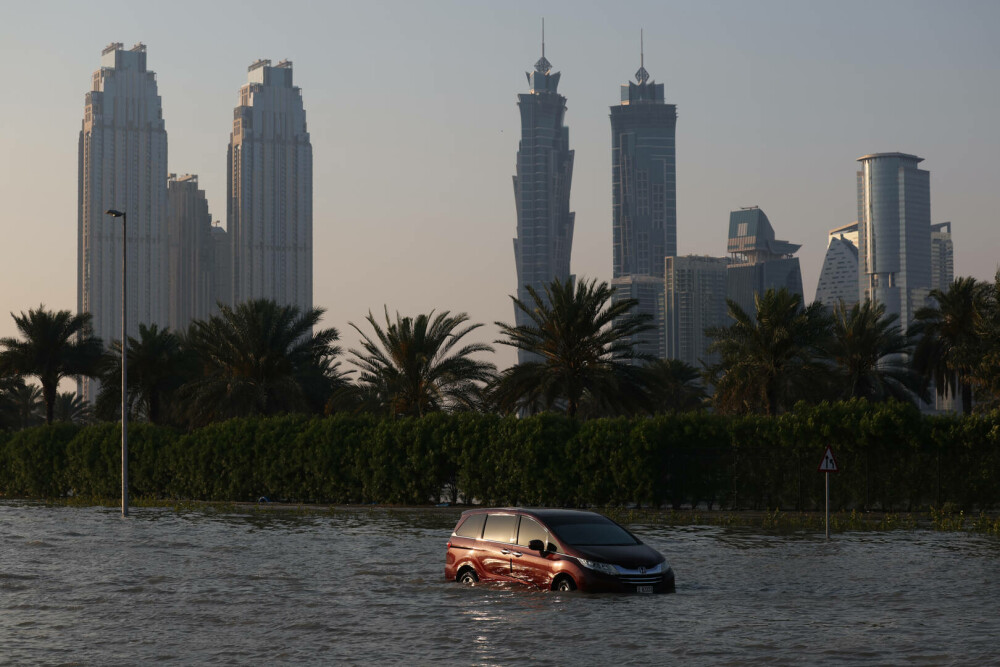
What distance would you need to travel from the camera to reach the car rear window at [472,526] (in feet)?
60.4

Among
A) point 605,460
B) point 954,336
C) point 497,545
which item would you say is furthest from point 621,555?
point 954,336

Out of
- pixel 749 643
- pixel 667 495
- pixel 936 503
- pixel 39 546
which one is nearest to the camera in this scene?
pixel 749 643

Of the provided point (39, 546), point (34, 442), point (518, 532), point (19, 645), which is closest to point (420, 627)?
point (518, 532)

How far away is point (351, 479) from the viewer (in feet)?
143

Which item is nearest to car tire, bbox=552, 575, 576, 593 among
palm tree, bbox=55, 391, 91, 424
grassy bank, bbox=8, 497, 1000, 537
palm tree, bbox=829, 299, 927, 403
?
grassy bank, bbox=8, 497, 1000, 537

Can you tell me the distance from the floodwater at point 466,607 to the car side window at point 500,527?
75 cm

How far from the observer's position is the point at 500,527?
1812cm

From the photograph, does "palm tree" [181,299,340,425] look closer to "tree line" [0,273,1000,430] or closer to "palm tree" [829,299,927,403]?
"tree line" [0,273,1000,430]

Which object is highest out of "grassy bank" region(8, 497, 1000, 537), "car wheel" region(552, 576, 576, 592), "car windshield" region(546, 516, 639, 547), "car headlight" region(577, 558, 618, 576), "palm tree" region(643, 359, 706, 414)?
"palm tree" region(643, 359, 706, 414)

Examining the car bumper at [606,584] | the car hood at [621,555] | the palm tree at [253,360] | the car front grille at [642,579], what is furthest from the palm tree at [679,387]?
the car bumper at [606,584]

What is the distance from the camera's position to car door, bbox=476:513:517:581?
17.8m

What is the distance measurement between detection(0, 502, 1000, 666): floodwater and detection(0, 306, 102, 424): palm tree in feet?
108

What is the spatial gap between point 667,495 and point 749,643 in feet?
82.4

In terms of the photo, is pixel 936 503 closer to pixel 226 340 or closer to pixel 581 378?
pixel 581 378
